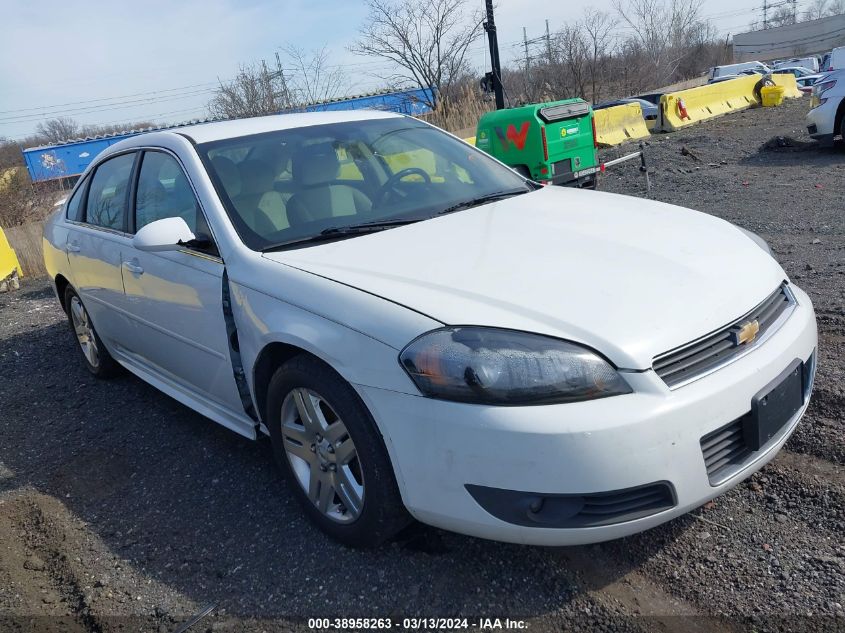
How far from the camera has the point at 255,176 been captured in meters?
3.24

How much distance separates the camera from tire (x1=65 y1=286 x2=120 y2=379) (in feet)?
15.8

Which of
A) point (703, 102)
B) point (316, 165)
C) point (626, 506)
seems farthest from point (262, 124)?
point (703, 102)

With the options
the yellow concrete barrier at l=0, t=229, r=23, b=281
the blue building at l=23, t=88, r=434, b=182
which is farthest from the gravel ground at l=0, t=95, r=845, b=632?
the blue building at l=23, t=88, r=434, b=182

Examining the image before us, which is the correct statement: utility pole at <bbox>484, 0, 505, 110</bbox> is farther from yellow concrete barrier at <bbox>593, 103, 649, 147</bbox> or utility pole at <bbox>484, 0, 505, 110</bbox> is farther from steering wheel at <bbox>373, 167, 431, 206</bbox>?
steering wheel at <bbox>373, 167, 431, 206</bbox>

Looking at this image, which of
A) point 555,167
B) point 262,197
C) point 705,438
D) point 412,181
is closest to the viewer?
point 705,438

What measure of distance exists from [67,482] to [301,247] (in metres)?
1.94

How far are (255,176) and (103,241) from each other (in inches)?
56.3

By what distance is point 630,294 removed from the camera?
2.26m

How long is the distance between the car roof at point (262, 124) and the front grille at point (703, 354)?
2.38 m

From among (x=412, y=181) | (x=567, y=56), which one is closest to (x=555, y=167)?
(x=412, y=181)

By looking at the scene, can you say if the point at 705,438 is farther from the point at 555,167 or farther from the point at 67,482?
the point at 555,167

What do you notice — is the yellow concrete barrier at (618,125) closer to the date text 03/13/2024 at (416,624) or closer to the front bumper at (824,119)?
the front bumper at (824,119)

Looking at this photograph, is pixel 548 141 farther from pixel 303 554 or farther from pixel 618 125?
pixel 303 554

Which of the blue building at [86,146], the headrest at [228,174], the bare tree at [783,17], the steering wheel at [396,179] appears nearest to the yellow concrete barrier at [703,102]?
the blue building at [86,146]
